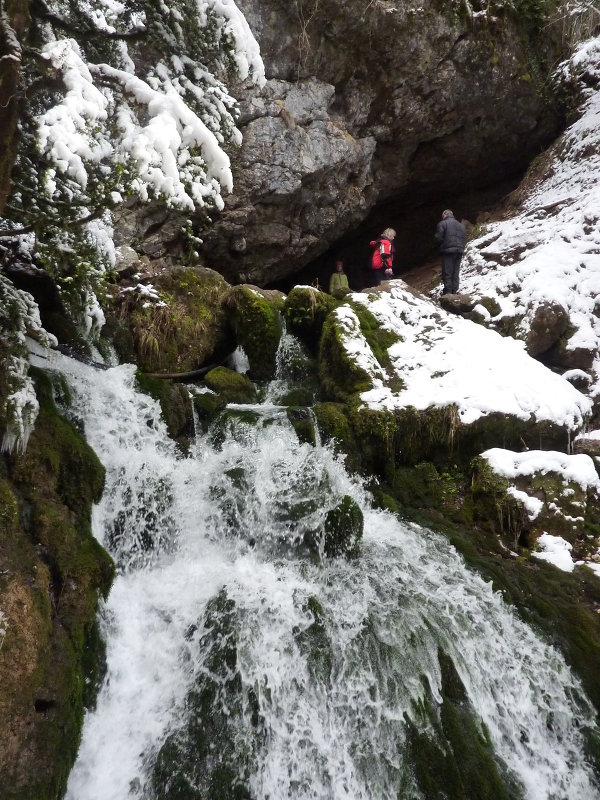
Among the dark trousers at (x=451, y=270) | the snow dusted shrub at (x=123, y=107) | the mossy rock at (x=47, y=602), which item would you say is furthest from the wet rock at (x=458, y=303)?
the mossy rock at (x=47, y=602)

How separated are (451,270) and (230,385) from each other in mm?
6149

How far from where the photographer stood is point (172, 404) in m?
7.21

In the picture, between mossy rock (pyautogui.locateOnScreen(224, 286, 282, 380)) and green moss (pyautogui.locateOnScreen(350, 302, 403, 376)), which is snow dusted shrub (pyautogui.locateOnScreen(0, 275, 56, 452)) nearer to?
mossy rock (pyautogui.locateOnScreen(224, 286, 282, 380))

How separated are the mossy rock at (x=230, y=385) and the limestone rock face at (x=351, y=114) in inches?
183

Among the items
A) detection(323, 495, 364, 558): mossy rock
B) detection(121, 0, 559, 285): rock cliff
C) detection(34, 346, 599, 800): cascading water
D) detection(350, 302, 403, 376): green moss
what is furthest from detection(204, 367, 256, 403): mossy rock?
detection(121, 0, 559, 285): rock cliff

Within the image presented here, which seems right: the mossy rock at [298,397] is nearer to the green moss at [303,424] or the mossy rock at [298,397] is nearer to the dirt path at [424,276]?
the green moss at [303,424]

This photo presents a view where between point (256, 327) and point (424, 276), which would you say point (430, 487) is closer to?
point (256, 327)

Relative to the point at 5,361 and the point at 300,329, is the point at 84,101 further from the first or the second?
Answer: the point at 300,329

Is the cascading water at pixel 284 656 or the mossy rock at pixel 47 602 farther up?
the mossy rock at pixel 47 602

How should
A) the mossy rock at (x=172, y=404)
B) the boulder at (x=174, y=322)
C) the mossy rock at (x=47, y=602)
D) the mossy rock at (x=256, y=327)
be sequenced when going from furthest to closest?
the mossy rock at (x=256, y=327)
the boulder at (x=174, y=322)
the mossy rock at (x=172, y=404)
the mossy rock at (x=47, y=602)

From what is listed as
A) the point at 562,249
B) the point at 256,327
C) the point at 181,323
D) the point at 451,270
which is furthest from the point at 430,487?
the point at 562,249

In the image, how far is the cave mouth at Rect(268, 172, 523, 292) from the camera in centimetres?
1656

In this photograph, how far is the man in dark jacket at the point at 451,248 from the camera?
11659 millimetres

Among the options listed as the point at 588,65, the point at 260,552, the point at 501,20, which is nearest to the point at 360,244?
the point at 501,20
